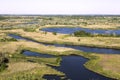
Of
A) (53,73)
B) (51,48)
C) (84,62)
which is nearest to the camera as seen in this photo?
(53,73)

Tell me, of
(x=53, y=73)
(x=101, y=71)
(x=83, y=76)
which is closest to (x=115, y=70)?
(x=101, y=71)

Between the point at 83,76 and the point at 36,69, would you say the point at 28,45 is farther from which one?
the point at 83,76

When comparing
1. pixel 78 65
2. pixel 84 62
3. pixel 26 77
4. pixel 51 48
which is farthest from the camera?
pixel 51 48

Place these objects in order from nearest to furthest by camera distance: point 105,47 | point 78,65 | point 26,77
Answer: point 26,77
point 78,65
point 105,47

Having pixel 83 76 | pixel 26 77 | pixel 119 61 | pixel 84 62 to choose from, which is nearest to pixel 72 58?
pixel 84 62

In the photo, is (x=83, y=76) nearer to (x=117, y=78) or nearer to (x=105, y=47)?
(x=117, y=78)

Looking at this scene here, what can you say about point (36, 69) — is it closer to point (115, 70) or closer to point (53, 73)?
point (53, 73)

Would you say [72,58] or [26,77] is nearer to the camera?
[26,77]

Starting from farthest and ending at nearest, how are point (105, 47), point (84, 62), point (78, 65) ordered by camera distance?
1. point (105, 47)
2. point (84, 62)
3. point (78, 65)

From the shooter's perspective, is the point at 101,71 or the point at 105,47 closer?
the point at 101,71
